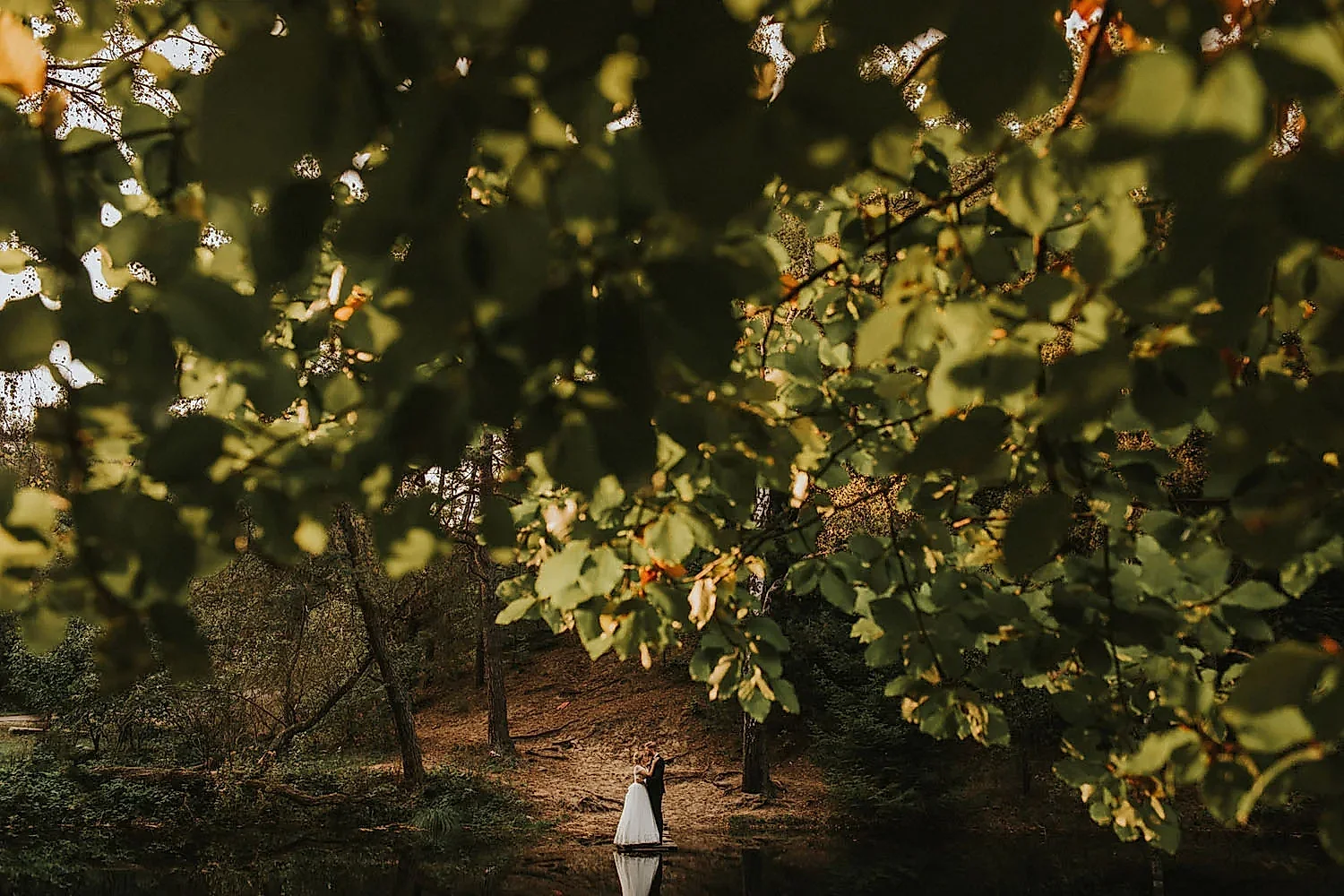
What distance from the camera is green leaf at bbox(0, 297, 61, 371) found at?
681mm

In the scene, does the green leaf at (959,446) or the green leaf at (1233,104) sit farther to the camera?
the green leaf at (959,446)

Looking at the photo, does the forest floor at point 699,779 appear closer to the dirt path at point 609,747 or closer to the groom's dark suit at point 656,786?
the dirt path at point 609,747

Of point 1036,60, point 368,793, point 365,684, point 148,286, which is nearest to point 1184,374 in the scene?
point 1036,60

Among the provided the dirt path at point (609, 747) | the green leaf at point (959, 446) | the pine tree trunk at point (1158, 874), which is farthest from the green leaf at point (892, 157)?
the dirt path at point (609, 747)

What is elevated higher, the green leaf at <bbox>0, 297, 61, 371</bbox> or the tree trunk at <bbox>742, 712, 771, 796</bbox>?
the green leaf at <bbox>0, 297, 61, 371</bbox>

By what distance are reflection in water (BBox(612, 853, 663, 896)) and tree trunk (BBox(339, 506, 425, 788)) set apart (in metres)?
2.75

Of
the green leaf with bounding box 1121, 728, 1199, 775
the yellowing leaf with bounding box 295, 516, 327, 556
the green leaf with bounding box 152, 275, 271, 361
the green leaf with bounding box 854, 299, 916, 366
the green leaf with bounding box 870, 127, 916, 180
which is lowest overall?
the green leaf with bounding box 1121, 728, 1199, 775

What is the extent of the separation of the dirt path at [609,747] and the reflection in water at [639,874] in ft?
3.65

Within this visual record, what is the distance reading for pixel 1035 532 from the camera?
0.82m

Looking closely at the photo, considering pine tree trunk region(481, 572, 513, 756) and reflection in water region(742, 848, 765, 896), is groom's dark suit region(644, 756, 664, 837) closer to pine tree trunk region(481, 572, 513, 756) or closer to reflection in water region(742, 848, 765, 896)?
reflection in water region(742, 848, 765, 896)

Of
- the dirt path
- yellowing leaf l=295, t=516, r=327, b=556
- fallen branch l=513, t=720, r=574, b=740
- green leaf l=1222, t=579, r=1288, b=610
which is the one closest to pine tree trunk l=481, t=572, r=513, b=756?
the dirt path

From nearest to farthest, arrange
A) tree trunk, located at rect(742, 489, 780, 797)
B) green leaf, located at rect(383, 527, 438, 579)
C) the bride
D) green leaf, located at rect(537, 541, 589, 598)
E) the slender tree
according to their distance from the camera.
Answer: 1. green leaf, located at rect(383, 527, 438, 579)
2. green leaf, located at rect(537, 541, 589, 598)
3. the bride
4. tree trunk, located at rect(742, 489, 780, 797)
5. the slender tree

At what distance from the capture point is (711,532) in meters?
1.70

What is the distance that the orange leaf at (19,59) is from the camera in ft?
2.02
